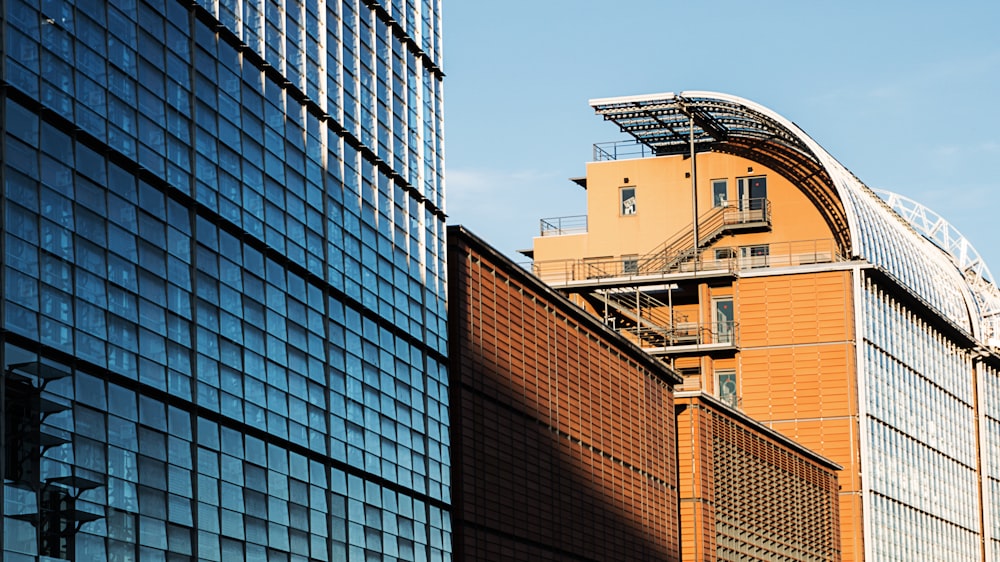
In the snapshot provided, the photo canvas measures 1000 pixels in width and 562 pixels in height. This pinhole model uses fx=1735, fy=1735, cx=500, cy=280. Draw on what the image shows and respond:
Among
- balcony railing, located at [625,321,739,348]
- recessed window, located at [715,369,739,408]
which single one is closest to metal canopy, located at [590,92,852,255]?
balcony railing, located at [625,321,739,348]

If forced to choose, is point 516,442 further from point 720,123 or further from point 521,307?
point 720,123

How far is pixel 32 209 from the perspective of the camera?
28.3 meters

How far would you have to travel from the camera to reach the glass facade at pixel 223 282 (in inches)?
1119

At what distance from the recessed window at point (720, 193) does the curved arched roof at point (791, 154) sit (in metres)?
1.83

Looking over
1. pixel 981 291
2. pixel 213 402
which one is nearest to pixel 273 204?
pixel 213 402

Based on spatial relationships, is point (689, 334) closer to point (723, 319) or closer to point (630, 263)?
point (723, 319)

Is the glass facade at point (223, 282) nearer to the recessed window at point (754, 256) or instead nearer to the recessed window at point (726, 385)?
the recessed window at point (726, 385)

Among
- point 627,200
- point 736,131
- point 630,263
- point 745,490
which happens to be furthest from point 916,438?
point 745,490

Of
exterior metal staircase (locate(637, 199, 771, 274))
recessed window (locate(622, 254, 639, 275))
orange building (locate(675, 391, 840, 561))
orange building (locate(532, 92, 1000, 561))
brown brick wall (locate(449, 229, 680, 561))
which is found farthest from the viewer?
recessed window (locate(622, 254, 639, 275))

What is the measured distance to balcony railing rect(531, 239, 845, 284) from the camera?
289 ft

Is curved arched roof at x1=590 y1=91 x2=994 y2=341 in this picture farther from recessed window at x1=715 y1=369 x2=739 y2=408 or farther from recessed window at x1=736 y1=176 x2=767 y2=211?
recessed window at x1=715 y1=369 x2=739 y2=408

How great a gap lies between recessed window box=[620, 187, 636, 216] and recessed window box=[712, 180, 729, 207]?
15.0ft

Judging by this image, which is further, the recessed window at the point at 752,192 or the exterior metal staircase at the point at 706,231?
the recessed window at the point at 752,192

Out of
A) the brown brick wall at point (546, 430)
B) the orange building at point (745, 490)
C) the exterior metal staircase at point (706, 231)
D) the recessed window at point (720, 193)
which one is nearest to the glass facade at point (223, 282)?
the brown brick wall at point (546, 430)
